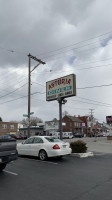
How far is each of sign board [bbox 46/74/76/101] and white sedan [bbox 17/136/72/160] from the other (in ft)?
19.7

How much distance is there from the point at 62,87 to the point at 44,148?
751 cm

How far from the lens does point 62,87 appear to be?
16.7 meters

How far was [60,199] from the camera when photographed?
4.70 meters

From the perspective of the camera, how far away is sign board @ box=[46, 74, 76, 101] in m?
16.0

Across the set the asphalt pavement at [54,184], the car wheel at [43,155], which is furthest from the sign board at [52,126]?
the asphalt pavement at [54,184]

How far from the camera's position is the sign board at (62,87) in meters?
16.0

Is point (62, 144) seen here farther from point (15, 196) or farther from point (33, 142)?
point (15, 196)

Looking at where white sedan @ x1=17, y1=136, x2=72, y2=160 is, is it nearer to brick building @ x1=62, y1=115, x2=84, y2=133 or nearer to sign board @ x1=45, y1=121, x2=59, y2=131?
sign board @ x1=45, y1=121, x2=59, y2=131

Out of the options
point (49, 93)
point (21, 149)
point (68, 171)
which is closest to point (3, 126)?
point (49, 93)

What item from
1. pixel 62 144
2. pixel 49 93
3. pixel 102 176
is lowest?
pixel 102 176

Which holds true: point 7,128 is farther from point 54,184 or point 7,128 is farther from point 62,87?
point 54,184

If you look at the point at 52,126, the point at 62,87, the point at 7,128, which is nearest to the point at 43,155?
the point at 62,87

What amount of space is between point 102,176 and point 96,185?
1.32 meters

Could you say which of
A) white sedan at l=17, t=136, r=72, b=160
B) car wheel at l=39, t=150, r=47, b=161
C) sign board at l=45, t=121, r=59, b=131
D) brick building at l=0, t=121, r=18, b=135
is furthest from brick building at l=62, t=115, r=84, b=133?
car wheel at l=39, t=150, r=47, b=161
